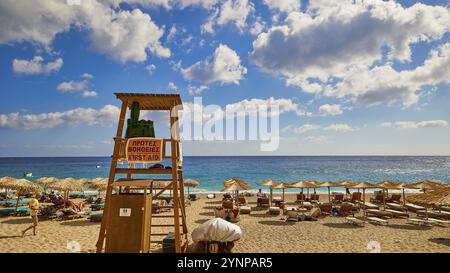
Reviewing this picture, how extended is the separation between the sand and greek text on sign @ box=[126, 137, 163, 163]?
5518 millimetres

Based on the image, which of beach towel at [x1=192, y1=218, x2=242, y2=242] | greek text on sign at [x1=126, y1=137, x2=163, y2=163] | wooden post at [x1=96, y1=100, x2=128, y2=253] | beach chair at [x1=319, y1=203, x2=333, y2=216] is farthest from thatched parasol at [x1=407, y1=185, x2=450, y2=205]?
wooden post at [x1=96, y1=100, x2=128, y2=253]

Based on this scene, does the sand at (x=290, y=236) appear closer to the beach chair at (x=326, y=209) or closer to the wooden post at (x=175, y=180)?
the beach chair at (x=326, y=209)

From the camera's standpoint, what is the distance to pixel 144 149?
28.9ft

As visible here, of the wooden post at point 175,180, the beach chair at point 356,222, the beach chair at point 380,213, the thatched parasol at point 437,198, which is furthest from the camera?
the beach chair at point 380,213

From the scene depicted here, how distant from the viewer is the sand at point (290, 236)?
38.2 ft

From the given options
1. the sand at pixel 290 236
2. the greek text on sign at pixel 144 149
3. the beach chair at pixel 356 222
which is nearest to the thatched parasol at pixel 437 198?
the sand at pixel 290 236

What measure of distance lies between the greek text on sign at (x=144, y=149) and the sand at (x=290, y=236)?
5518mm

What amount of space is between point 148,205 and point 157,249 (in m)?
3.30

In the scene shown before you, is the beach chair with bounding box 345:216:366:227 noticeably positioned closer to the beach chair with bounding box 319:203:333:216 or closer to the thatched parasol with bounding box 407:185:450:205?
the beach chair with bounding box 319:203:333:216

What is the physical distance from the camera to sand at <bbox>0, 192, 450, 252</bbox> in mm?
11648

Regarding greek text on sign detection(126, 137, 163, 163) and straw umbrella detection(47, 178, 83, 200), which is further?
straw umbrella detection(47, 178, 83, 200)

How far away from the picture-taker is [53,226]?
1584 cm

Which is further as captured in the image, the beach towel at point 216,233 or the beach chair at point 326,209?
the beach chair at point 326,209
